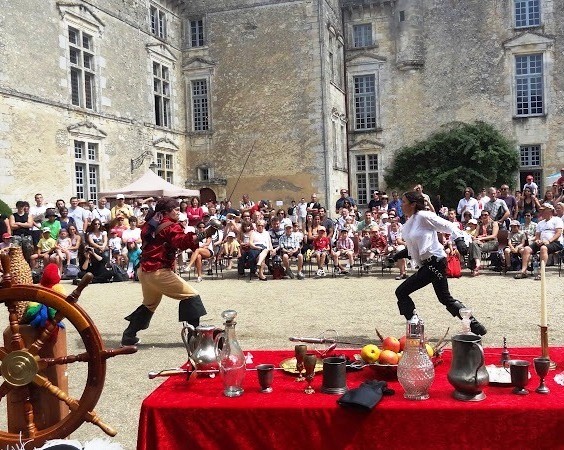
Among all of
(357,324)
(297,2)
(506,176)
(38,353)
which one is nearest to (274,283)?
(357,324)

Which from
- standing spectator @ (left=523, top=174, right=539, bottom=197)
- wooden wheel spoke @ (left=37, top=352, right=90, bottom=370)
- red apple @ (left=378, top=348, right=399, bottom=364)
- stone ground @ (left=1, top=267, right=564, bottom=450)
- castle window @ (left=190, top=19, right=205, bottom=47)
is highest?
castle window @ (left=190, top=19, right=205, bottom=47)

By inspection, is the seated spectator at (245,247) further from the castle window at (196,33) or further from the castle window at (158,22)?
the castle window at (196,33)

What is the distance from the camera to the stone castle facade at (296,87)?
20906mm

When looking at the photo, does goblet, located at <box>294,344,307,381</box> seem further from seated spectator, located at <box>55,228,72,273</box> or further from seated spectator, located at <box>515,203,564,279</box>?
seated spectator, located at <box>55,228,72,273</box>

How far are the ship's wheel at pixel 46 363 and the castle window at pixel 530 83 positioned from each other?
2669 centimetres

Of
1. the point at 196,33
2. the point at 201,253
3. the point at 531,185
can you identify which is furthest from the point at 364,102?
the point at 201,253

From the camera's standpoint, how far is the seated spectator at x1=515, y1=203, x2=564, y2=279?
12.3 meters

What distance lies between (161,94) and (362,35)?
10451 mm

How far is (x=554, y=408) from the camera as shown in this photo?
2535 millimetres

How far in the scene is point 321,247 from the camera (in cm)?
1427

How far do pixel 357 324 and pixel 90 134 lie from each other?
47.2ft

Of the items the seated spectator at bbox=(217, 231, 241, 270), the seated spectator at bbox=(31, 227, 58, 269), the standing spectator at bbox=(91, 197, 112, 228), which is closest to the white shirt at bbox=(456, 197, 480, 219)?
the seated spectator at bbox=(217, 231, 241, 270)

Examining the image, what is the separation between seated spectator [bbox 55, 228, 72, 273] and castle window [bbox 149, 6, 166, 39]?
455 inches

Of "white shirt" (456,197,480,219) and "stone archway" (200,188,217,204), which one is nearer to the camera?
"white shirt" (456,197,480,219)
